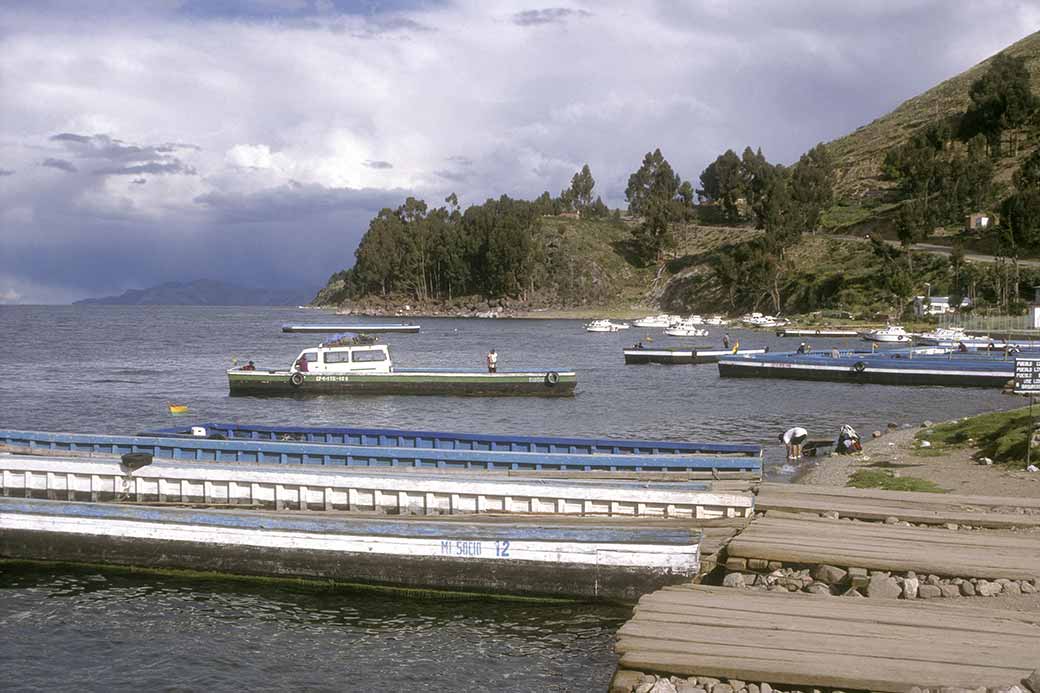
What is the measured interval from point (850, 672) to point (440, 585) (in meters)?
9.40

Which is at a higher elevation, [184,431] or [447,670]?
[184,431]

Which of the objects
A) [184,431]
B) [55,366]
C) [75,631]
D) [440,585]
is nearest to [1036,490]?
[440,585]

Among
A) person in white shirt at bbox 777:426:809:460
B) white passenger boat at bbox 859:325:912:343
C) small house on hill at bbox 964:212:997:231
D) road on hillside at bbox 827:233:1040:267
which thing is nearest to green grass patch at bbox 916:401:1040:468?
person in white shirt at bbox 777:426:809:460

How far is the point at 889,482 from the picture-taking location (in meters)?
25.2

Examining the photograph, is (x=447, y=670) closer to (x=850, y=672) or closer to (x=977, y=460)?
(x=850, y=672)

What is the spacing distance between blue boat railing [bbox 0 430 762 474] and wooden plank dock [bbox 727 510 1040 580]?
5.72 metres

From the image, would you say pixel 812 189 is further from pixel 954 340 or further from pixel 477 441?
pixel 477 441

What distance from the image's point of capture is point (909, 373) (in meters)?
61.9

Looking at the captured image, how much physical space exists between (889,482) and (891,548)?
10.2 metres

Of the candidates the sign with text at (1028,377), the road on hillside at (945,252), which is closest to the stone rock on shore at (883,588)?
the sign with text at (1028,377)

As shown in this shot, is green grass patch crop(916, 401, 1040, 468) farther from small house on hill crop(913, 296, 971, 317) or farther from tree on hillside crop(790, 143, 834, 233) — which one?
tree on hillside crop(790, 143, 834, 233)

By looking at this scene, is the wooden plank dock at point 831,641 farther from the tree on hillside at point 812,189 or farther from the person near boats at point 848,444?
the tree on hillside at point 812,189

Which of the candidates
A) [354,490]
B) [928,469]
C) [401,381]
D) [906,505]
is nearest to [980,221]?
[401,381]

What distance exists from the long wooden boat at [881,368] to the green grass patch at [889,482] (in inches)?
1460
